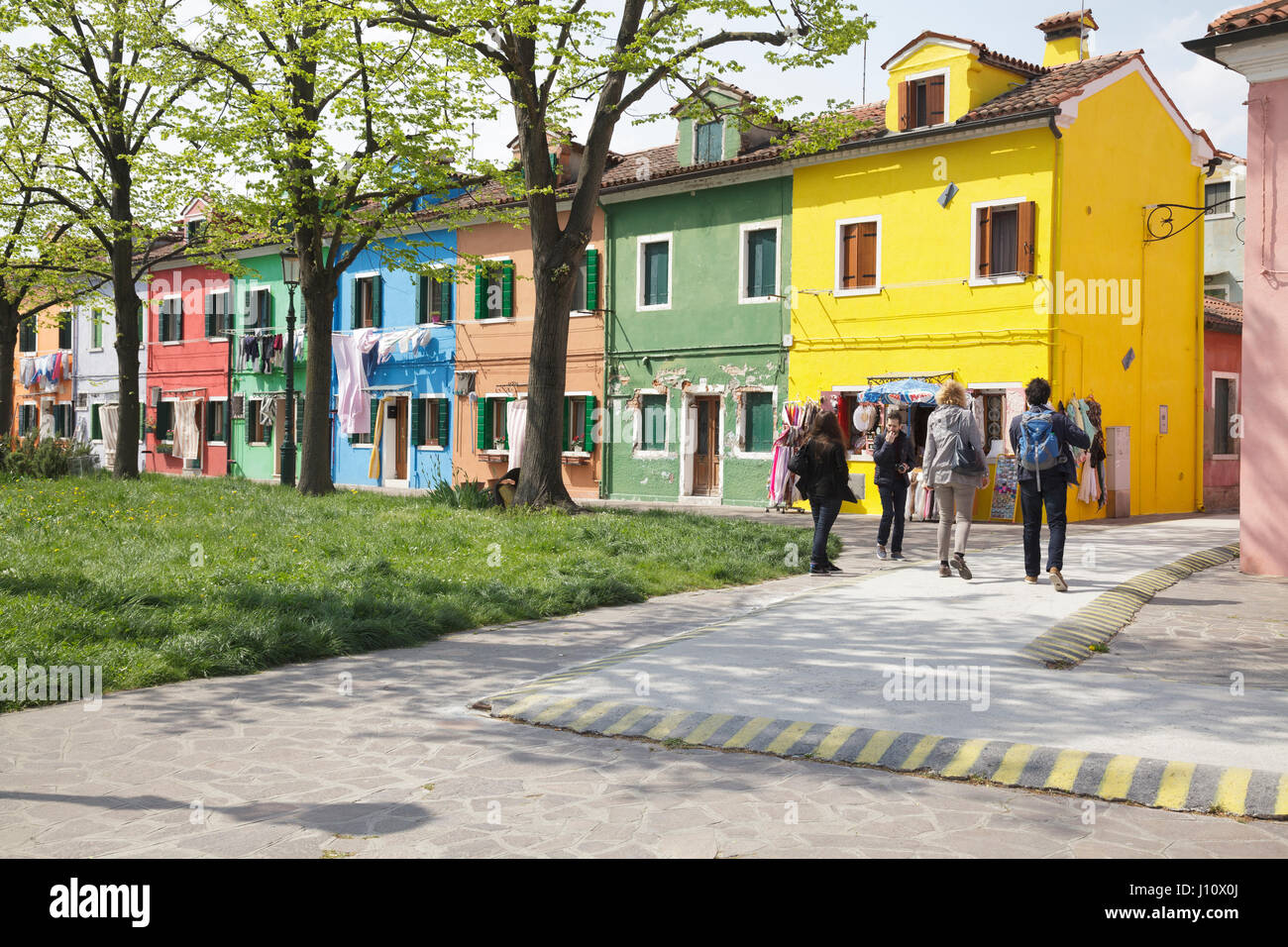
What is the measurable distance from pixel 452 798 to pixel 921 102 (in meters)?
20.6

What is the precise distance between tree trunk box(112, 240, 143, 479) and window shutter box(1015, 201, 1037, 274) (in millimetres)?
17242

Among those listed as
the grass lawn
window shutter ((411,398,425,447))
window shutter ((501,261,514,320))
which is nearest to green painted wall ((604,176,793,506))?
window shutter ((501,261,514,320))

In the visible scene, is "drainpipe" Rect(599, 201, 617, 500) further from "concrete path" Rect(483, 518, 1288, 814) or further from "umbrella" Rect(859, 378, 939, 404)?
"concrete path" Rect(483, 518, 1288, 814)

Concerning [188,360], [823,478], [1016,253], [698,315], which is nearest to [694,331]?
[698,315]

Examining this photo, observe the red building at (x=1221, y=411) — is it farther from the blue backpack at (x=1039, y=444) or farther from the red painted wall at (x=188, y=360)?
the red painted wall at (x=188, y=360)

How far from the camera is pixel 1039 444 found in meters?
10.4

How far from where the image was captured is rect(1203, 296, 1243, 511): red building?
84.6ft

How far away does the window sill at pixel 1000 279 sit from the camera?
20.7 m

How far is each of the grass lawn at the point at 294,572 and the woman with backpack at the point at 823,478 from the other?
1.49 feet

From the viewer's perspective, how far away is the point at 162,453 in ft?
129

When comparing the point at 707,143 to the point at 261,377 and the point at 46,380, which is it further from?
the point at 46,380

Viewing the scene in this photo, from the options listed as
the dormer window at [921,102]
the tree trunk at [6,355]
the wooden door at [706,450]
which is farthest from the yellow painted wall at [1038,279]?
the tree trunk at [6,355]
